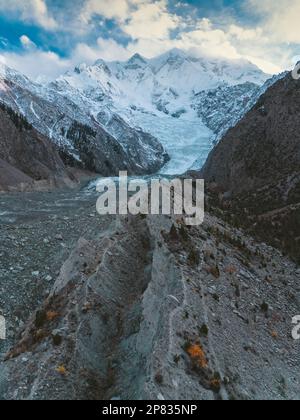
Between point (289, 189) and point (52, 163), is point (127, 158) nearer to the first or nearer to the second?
point (52, 163)

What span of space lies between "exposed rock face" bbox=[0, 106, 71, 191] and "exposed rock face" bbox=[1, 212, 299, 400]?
50.8m

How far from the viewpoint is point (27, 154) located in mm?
86000

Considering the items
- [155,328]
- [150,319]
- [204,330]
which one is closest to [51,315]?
[150,319]

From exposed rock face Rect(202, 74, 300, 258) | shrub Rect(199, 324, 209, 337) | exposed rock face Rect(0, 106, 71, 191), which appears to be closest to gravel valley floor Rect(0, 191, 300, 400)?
shrub Rect(199, 324, 209, 337)

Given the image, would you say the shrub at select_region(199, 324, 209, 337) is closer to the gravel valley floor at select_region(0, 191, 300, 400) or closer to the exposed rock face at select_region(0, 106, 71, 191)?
the gravel valley floor at select_region(0, 191, 300, 400)

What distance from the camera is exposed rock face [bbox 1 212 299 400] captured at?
11867mm

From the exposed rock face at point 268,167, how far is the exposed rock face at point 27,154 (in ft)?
96.5

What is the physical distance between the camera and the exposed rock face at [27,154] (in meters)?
77.7

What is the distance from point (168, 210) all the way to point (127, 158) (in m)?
177

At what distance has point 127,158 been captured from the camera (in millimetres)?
198000

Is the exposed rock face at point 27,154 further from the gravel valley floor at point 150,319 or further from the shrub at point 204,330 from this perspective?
the shrub at point 204,330

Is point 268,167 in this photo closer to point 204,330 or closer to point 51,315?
point 204,330

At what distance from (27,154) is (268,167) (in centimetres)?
4807
